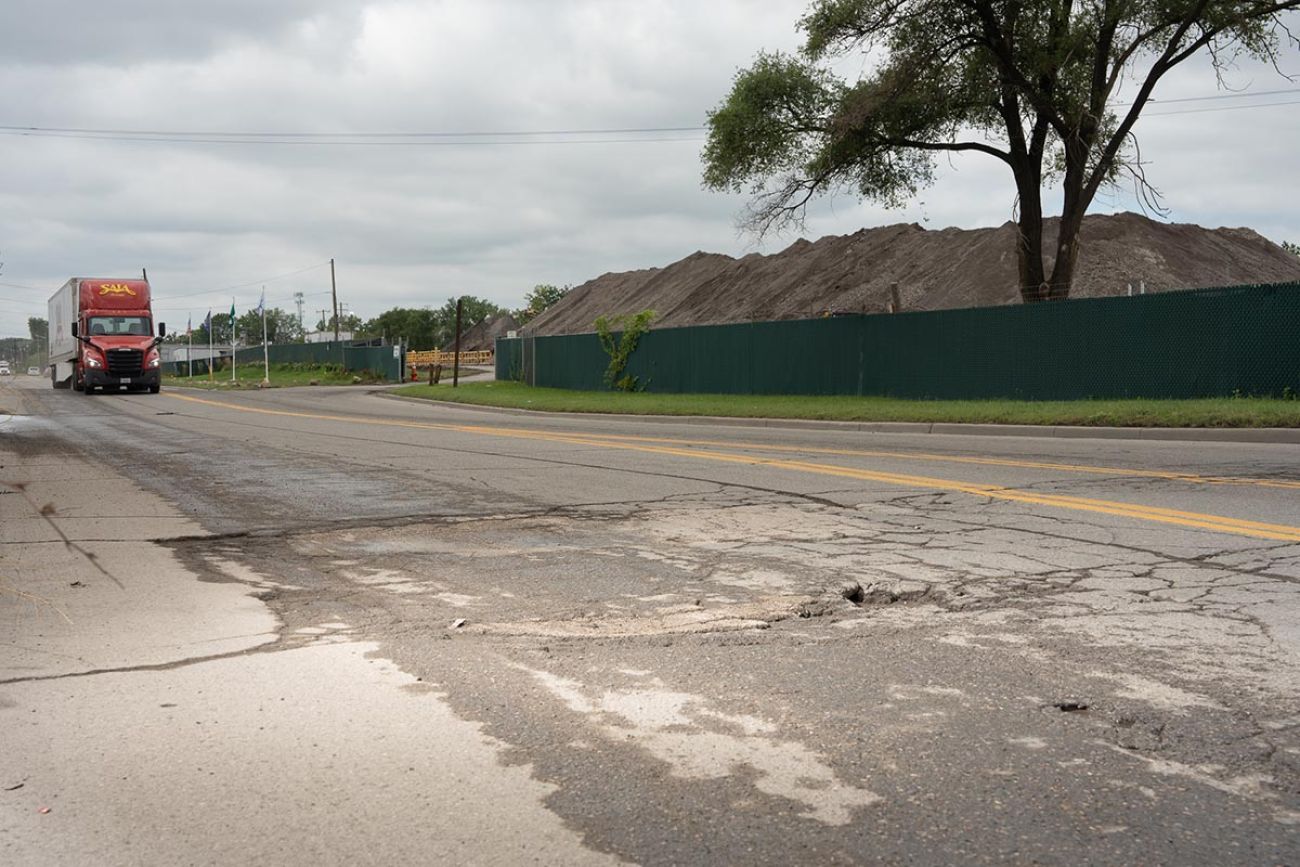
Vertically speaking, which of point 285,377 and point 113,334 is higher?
point 113,334

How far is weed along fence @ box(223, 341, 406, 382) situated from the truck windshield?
19.9m

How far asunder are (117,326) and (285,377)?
86.3 feet

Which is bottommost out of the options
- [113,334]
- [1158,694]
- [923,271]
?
[1158,694]

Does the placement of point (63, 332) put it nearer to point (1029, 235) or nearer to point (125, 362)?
point (125, 362)

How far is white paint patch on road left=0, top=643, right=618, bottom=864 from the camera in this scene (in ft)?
10.1

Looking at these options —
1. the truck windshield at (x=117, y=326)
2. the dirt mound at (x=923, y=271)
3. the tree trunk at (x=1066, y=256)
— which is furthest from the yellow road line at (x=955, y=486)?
the dirt mound at (x=923, y=271)

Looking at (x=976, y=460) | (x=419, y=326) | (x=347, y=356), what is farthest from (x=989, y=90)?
(x=419, y=326)

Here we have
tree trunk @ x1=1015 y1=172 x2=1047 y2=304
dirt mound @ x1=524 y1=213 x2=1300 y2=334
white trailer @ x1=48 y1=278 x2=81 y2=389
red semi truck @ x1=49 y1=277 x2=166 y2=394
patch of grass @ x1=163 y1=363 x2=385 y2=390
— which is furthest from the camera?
patch of grass @ x1=163 y1=363 x2=385 y2=390

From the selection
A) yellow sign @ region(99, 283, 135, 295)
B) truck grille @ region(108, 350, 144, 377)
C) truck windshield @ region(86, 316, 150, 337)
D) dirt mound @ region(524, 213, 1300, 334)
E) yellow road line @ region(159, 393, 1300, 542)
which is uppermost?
dirt mound @ region(524, 213, 1300, 334)

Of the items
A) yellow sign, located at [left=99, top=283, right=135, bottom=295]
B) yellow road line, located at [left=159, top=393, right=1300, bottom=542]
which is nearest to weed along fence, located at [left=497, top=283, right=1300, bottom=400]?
yellow road line, located at [left=159, top=393, right=1300, bottom=542]

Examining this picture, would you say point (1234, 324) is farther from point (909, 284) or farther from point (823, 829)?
point (909, 284)

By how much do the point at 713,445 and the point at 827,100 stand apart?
15.1m

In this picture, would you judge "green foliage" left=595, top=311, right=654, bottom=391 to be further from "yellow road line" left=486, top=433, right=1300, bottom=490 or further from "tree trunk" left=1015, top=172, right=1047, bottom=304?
"yellow road line" left=486, top=433, right=1300, bottom=490

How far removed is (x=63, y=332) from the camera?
4384 centimetres
